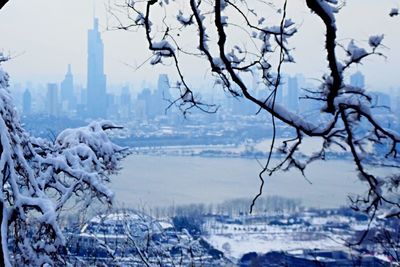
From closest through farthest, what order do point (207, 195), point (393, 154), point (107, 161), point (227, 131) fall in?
point (393, 154)
point (107, 161)
point (207, 195)
point (227, 131)

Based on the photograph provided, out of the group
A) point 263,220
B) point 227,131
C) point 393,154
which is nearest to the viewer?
point 393,154

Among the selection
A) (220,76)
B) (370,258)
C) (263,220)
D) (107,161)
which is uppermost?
(220,76)

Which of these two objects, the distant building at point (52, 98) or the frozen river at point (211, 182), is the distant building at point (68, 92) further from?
the frozen river at point (211, 182)

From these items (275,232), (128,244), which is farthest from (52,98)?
(128,244)

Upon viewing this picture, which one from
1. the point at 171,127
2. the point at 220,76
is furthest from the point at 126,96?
the point at 220,76

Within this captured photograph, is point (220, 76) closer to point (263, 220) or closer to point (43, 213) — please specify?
point (43, 213)

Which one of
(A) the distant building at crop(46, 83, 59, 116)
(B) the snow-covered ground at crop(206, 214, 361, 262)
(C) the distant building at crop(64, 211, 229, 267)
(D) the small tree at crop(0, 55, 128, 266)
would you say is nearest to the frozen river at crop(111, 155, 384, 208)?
(B) the snow-covered ground at crop(206, 214, 361, 262)
